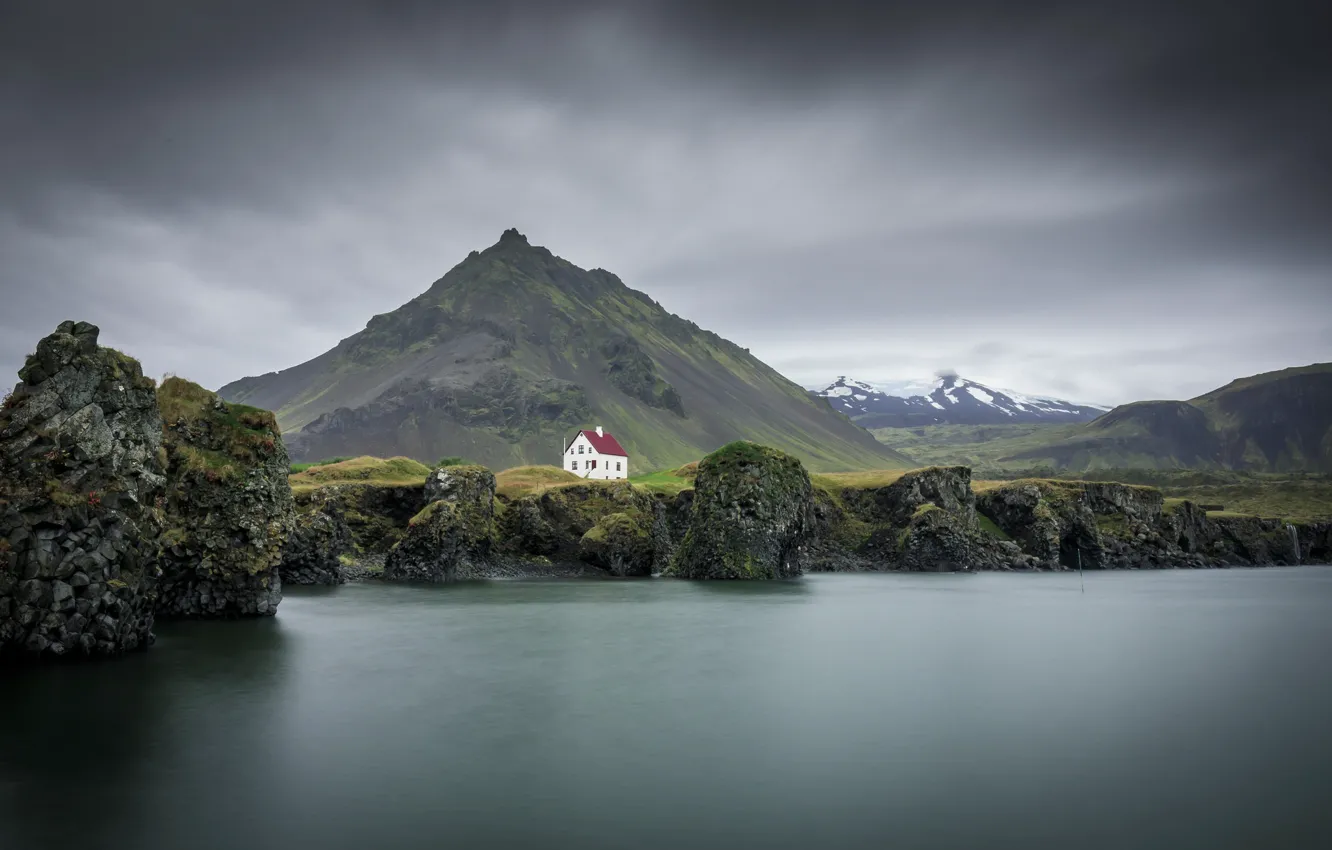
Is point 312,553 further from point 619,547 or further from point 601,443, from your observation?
point 601,443

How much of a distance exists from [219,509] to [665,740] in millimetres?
27546

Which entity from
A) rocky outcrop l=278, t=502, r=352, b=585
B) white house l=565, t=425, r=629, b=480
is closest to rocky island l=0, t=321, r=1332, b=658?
rocky outcrop l=278, t=502, r=352, b=585

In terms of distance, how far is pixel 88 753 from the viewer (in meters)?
17.1

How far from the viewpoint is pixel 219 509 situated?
3719 cm

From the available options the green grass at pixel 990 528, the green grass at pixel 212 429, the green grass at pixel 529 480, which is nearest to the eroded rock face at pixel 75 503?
the green grass at pixel 212 429

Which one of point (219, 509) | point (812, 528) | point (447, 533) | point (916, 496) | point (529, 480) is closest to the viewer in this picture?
point (219, 509)

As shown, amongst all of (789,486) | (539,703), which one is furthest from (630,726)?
(789,486)

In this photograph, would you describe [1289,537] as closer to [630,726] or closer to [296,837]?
[630,726]

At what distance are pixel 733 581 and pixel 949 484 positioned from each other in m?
42.4

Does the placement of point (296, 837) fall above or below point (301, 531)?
below

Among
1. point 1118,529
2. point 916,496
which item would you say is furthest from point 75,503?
point 1118,529

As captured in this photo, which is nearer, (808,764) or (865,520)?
(808,764)

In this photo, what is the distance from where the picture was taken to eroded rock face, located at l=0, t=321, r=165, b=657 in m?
23.8

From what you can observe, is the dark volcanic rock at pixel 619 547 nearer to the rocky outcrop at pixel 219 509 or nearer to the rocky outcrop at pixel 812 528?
the rocky outcrop at pixel 812 528
